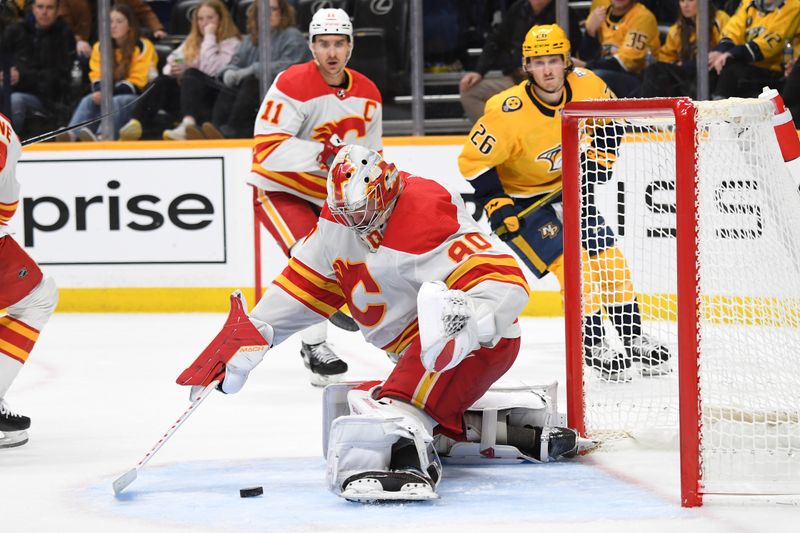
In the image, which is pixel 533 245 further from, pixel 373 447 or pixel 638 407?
pixel 373 447

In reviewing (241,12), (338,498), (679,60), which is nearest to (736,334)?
(338,498)

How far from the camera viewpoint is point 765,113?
122 inches

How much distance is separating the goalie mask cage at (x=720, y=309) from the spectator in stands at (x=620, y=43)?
2.75m

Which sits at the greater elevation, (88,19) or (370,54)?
(88,19)

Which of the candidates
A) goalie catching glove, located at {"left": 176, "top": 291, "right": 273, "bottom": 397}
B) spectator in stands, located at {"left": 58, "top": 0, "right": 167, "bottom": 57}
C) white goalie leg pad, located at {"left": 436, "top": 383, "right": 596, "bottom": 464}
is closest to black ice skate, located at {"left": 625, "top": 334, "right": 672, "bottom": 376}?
white goalie leg pad, located at {"left": 436, "top": 383, "right": 596, "bottom": 464}

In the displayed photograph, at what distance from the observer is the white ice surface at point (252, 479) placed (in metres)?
2.83

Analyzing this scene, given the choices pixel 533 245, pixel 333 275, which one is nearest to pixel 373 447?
pixel 333 275

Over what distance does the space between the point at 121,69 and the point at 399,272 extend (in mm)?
4421

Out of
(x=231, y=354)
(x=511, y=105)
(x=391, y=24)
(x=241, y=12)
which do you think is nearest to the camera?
(x=231, y=354)

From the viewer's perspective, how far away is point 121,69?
282 inches

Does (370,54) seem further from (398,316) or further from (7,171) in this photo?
(398,316)

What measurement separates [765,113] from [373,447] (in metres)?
1.17

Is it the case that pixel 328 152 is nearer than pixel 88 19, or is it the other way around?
pixel 328 152

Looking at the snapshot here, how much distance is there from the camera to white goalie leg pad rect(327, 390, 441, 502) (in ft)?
9.68
